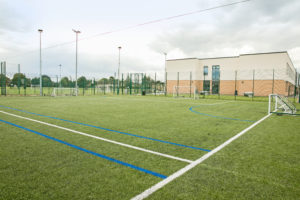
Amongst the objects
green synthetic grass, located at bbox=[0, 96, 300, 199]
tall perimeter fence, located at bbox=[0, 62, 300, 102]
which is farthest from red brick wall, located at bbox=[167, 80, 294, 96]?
green synthetic grass, located at bbox=[0, 96, 300, 199]

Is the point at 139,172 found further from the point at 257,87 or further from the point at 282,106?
the point at 257,87

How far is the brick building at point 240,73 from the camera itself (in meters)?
31.7

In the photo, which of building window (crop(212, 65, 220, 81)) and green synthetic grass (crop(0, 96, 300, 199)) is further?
building window (crop(212, 65, 220, 81))

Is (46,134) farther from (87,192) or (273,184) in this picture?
(273,184)

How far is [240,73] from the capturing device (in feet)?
118

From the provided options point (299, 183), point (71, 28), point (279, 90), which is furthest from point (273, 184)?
point (279, 90)

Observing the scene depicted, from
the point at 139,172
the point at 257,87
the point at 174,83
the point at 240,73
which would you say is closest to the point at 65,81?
the point at 174,83

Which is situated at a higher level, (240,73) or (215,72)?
(215,72)

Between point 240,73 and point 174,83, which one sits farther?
point 174,83

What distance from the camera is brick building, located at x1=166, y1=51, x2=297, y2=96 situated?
31.7m

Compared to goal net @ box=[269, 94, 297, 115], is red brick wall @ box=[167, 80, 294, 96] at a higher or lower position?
higher

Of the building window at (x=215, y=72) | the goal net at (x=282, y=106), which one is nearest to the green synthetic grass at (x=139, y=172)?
the goal net at (x=282, y=106)

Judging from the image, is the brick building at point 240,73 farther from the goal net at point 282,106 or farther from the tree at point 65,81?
the tree at point 65,81

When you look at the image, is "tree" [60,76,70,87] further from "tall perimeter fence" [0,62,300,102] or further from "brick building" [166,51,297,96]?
"brick building" [166,51,297,96]
